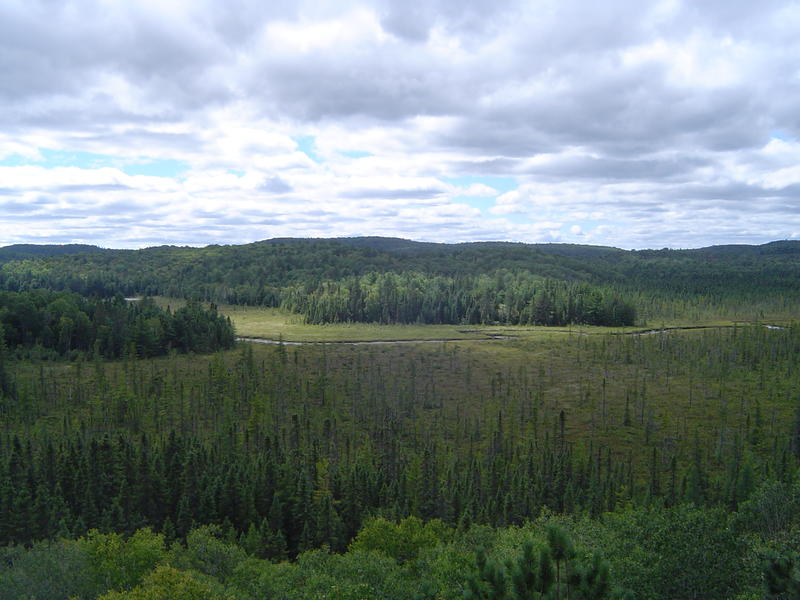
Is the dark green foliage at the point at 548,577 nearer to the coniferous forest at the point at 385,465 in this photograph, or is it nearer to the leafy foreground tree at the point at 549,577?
the leafy foreground tree at the point at 549,577

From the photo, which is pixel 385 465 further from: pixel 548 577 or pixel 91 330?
pixel 91 330

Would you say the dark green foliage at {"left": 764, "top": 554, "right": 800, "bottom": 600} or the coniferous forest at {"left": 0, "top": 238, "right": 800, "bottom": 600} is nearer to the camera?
the dark green foliage at {"left": 764, "top": 554, "right": 800, "bottom": 600}

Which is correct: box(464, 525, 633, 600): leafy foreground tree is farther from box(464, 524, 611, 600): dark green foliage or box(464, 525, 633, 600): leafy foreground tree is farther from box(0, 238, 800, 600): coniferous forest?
box(0, 238, 800, 600): coniferous forest

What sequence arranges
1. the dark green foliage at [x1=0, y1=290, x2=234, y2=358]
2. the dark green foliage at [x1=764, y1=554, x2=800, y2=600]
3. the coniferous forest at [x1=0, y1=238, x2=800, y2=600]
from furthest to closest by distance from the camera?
the dark green foliage at [x1=0, y1=290, x2=234, y2=358] < the coniferous forest at [x1=0, y1=238, x2=800, y2=600] < the dark green foliage at [x1=764, y1=554, x2=800, y2=600]

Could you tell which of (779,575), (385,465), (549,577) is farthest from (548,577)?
(385,465)

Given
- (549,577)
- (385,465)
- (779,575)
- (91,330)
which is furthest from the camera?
(91,330)

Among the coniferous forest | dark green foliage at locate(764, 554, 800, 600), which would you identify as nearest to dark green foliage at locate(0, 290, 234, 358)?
the coniferous forest

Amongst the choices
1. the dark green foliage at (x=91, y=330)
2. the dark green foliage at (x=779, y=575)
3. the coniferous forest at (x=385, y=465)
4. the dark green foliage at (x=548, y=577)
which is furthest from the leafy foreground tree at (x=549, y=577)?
the dark green foliage at (x=91, y=330)
